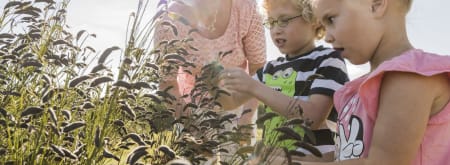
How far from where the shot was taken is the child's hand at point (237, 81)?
253cm

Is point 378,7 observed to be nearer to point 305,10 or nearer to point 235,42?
point 305,10

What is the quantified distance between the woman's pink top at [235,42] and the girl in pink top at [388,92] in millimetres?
1799

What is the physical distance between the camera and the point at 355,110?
2229mm

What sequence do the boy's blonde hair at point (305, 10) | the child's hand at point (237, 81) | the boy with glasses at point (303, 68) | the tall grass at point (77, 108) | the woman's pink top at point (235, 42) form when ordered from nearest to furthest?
the tall grass at point (77, 108) < the child's hand at point (237, 81) < the boy with glasses at point (303, 68) < the boy's blonde hair at point (305, 10) < the woman's pink top at point (235, 42)

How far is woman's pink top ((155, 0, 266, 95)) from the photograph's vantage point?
4.08 metres

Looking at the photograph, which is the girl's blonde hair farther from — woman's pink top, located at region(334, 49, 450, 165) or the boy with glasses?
the boy with glasses

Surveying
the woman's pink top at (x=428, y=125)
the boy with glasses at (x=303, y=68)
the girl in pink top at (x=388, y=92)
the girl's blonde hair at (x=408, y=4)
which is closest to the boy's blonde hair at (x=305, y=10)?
the boy with glasses at (x=303, y=68)

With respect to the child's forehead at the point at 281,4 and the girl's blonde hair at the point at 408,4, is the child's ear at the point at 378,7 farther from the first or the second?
the child's forehead at the point at 281,4

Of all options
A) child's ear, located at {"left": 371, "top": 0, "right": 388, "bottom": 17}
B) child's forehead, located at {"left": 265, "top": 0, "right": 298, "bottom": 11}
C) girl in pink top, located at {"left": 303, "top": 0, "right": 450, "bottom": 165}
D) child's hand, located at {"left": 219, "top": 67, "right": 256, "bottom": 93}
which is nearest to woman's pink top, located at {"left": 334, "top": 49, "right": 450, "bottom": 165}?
girl in pink top, located at {"left": 303, "top": 0, "right": 450, "bottom": 165}

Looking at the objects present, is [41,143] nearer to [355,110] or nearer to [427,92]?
[355,110]

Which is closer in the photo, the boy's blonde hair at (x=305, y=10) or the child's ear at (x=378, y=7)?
the child's ear at (x=378, y=7)

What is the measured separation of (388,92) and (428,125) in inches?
7.8

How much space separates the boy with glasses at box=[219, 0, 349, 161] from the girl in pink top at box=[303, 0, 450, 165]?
1.27 ft

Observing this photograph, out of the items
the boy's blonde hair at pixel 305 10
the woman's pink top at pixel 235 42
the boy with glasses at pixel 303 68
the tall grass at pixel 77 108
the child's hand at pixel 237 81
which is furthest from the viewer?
the woman's pink top at pixel 235 42
